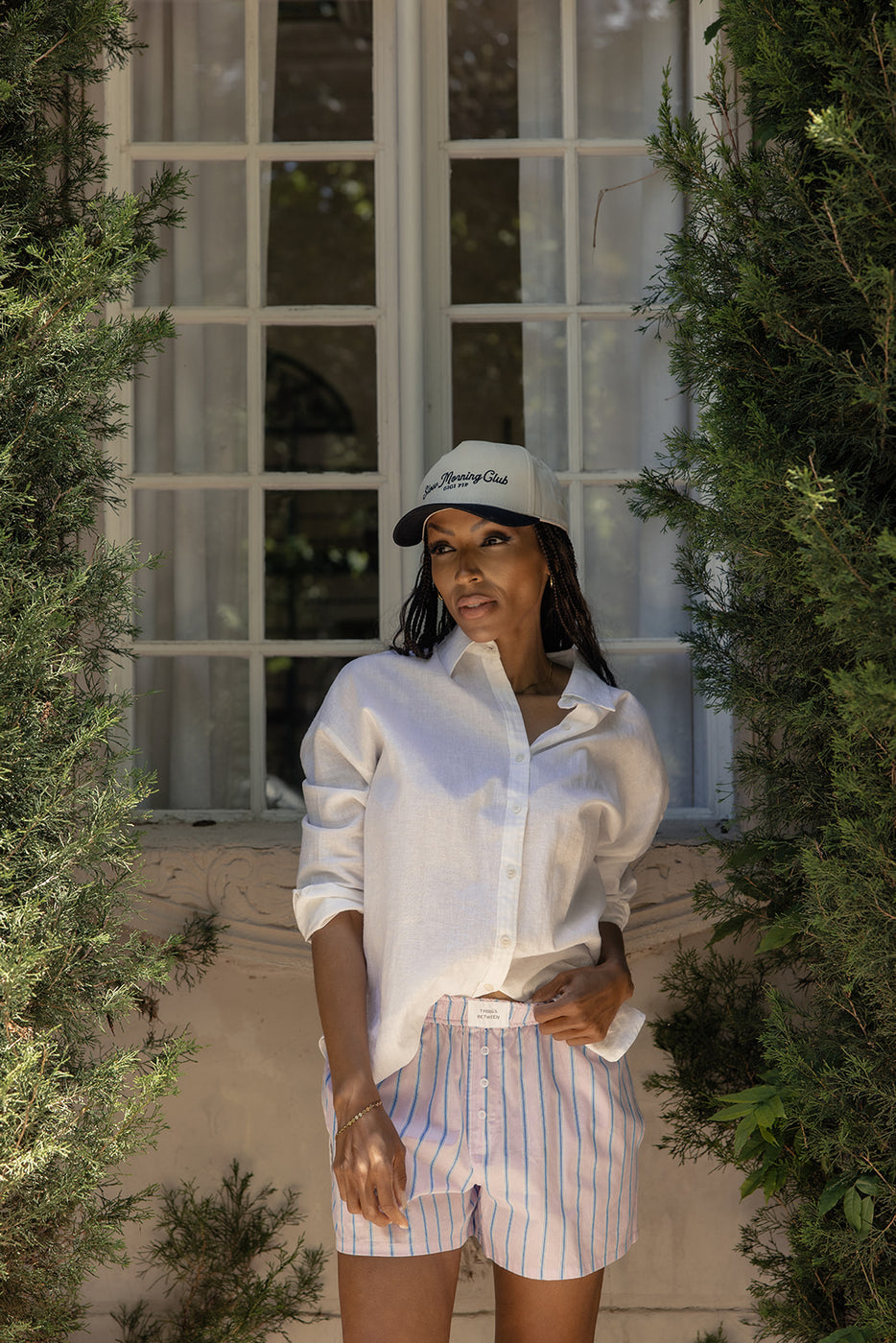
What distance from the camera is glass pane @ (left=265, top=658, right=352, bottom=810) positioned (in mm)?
3531

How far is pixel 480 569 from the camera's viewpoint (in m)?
2.26

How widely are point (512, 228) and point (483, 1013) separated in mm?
2315

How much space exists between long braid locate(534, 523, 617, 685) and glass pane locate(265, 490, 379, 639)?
1338 millimetres

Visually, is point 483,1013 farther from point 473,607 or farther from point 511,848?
point 473,607

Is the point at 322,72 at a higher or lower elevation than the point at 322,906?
higher

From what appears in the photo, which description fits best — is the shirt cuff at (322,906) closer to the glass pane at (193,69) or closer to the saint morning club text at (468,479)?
the saint morning club text at (468,479)

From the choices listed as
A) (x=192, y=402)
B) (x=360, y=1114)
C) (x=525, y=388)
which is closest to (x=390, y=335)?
(x=525, y=388)

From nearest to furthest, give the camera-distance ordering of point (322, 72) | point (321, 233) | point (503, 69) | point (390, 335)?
point (390, 335)
point (503, 69)
point (322, 72)
point (321, 233)

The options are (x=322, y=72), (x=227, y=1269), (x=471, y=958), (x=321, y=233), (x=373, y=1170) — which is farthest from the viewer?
(x=321, y=233)

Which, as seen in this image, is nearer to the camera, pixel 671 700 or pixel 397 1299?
pixel 397 1299

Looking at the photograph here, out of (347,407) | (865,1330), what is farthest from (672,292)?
(347,407)

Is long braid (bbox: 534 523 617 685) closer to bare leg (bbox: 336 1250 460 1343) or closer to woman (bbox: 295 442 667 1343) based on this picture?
woman (bbox: 295 442 667 1343)

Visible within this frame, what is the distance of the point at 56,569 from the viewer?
7.05 feet

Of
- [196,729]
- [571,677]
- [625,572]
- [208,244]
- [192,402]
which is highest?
[208,244]
